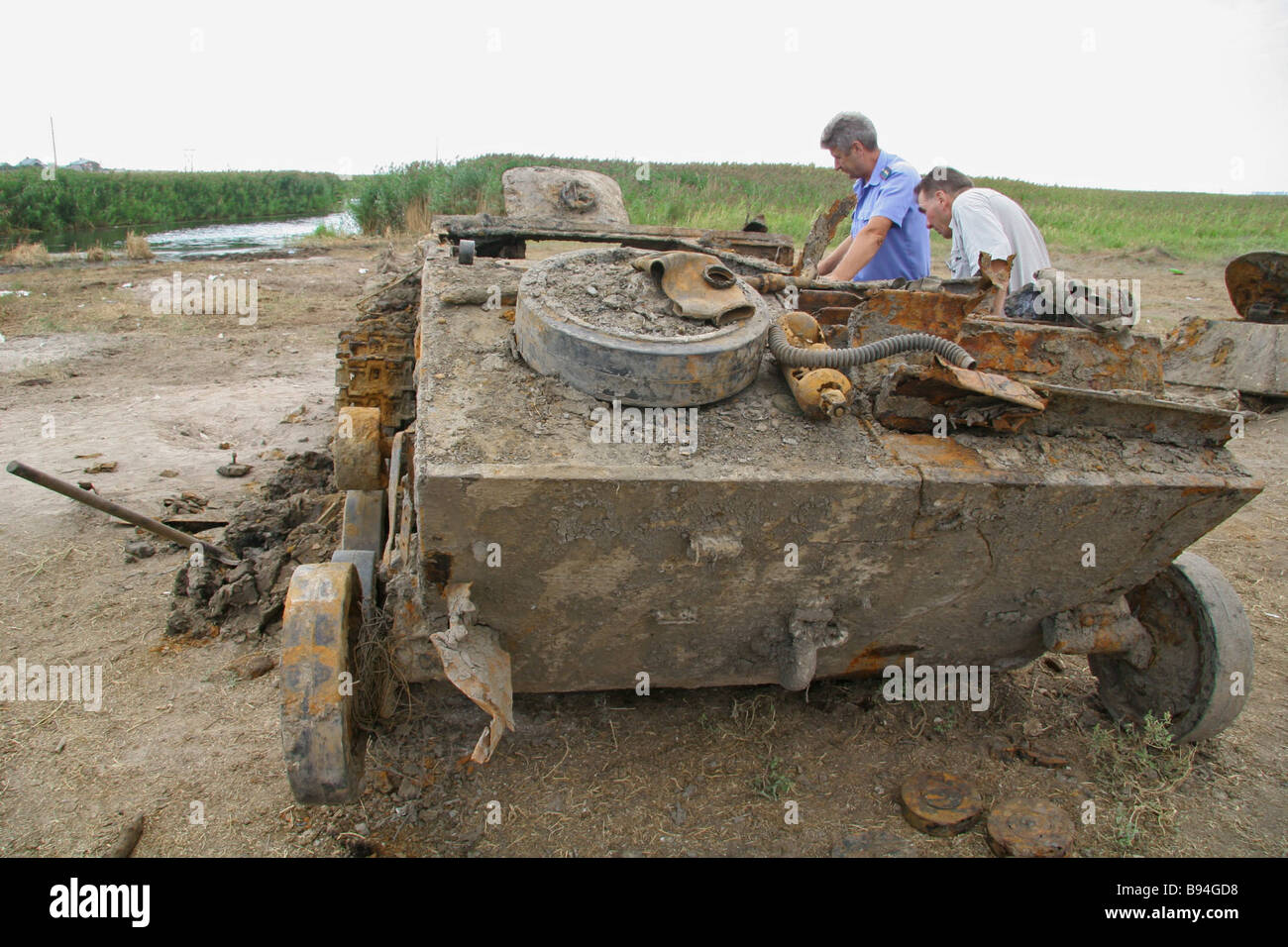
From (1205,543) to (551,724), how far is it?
438cm

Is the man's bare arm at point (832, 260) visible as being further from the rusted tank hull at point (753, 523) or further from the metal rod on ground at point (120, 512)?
the metal rod on ground at point (120, 512)

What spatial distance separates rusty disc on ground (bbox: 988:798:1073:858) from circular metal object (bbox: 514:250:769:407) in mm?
1749

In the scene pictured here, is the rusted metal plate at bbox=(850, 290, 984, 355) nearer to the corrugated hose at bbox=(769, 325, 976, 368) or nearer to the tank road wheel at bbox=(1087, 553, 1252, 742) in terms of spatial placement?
the corrugated hose at bbox=(769, 325, 976, 368)

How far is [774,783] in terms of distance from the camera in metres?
2.97

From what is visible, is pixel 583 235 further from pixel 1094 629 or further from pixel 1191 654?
A: pixel 1191 654

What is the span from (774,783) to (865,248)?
283 cm

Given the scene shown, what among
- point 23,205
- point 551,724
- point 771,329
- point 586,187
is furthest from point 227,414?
point 23,205

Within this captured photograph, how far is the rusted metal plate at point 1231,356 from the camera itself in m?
7.19

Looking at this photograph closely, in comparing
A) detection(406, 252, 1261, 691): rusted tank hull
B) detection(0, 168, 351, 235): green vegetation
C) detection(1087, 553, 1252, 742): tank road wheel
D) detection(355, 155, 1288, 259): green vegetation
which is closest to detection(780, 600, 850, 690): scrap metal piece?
detection(406, 252, 1261, 691): rusted tank hull

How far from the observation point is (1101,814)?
116 inches

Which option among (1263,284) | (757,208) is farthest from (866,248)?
(757,208)

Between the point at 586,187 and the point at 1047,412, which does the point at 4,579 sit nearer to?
the point at 586,187

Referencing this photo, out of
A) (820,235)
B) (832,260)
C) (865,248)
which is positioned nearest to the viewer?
(820,235)

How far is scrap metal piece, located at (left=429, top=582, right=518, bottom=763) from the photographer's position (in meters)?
2.23
